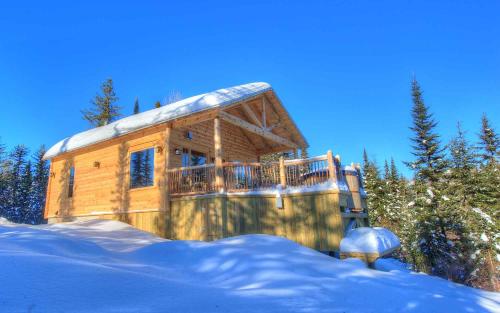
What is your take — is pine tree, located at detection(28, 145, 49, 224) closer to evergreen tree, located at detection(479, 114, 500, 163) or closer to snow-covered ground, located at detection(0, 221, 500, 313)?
snow-covered ground, located at detection(0, 221, 500, 313)

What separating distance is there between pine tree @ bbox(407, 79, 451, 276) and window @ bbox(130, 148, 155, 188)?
13668 millimetres

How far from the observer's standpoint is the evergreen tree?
22.3 meters

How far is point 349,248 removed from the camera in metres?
7.14

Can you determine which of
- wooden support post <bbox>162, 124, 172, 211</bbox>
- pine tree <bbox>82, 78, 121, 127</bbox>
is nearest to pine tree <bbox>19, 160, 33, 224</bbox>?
pine tree <bbox>82, 78, 121, 127</bbox>

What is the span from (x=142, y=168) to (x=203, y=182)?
2.91m

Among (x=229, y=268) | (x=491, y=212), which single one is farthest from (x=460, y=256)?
(x=229, y=268)

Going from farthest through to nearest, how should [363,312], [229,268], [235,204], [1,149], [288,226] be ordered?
[1,149] → [235,204] → [288,226] → [229,268] → [363,312]

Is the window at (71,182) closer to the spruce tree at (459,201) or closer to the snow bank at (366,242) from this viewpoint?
the snow bank at (366,242)

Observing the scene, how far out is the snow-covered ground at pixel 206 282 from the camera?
264 centimetres

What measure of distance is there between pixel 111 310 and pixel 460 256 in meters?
16.6

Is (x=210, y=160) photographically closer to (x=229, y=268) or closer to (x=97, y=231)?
(x=97, y=231)

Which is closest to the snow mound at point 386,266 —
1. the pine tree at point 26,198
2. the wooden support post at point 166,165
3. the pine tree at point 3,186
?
the wooden support post at point 166,165

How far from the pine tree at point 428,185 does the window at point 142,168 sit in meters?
13.7

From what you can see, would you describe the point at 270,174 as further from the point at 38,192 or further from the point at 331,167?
the point at 38,192
